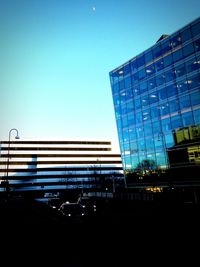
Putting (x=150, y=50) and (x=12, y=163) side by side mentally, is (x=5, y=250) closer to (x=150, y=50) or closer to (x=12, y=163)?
(x=150, y=50)

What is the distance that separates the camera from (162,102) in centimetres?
4034

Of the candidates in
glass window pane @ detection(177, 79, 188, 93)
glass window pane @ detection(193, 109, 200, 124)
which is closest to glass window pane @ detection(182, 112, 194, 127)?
glass window pane @ detection(193, 109, 200, 124)

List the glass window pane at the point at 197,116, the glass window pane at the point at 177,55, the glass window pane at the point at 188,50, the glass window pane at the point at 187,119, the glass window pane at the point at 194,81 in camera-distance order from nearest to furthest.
→ the glass window pane at the point at 197,116, the glass window pane at the point at 194,81, the glass window pane at the point at 187,119, the glass window pane at the point at 188,50, the glass window pane at the point at 177,55

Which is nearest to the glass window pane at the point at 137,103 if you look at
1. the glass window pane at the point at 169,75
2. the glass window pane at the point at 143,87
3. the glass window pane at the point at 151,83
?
the glass window pane at the point at 143,87

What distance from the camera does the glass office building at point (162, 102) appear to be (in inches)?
1412

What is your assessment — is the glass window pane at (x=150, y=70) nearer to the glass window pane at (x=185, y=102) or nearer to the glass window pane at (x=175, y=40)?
the glass window pane at (x=175, y=40)

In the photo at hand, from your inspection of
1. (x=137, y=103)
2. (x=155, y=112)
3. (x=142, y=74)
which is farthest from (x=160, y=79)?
(x=137, y=103)

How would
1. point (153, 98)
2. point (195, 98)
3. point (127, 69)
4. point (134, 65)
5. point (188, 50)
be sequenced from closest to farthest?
point (195, 98)
point (188, 50)
point (153, 98)
point (134, 65)
point (127, 69)

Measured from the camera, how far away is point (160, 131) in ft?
132

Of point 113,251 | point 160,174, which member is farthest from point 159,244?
point 160,174

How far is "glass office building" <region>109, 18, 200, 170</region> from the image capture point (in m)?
35.9

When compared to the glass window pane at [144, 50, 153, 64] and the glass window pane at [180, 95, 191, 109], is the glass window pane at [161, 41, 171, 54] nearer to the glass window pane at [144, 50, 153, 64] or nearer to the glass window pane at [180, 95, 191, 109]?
the glass window pane at [144, 50, 153, 64]

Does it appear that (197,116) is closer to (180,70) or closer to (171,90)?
(171,90)

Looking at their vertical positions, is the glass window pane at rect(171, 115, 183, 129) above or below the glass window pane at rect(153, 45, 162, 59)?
below
